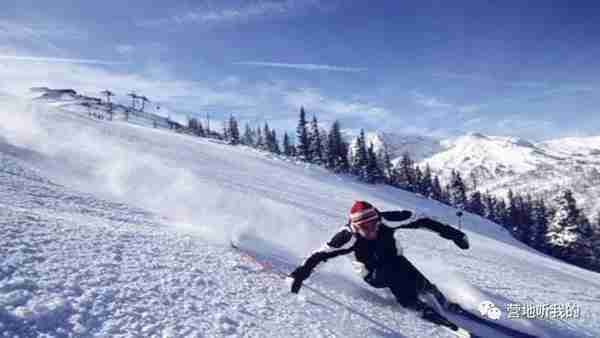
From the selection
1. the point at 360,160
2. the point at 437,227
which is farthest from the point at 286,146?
the point at 437,227

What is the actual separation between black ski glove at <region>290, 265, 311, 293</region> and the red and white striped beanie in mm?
1077

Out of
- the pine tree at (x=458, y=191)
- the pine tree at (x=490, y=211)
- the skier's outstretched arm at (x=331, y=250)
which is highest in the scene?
the skier's outstretched arm at (x=331, y=250)

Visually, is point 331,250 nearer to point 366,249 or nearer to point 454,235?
→ point 366,249

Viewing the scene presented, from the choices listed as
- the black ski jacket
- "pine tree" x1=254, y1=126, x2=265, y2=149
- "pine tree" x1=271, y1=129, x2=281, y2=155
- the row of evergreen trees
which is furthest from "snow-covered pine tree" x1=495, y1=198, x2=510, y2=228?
the black ski jacket

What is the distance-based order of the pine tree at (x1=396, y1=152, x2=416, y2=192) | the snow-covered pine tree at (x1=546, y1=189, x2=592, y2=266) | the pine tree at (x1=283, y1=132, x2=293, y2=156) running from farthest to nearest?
the pine tree at (x1=283, y1=132, x2=293, y2=156), the pine tree at (x1=396, y1=152, x2=416, y2=192), the snow-covered pine tree at (x1=546, y1=189, x2=592, y2=266)

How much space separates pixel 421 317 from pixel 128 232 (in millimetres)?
Answer: 5304

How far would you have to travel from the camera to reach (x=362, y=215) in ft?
18.7

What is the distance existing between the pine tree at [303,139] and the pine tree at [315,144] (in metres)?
0.82

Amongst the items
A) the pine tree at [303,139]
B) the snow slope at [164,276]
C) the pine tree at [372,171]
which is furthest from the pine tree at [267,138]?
the snow slope at [164,276]

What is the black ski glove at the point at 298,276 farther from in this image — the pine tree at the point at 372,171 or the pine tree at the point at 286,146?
the pine tree at the point at 286,146

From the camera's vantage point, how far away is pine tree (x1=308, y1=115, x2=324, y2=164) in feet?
233

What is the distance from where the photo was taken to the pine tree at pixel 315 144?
233ft

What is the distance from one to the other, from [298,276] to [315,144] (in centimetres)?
6728

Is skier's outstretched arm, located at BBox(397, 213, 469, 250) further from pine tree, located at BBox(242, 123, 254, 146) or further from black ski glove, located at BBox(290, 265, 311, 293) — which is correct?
pine tree, located at BBox(242, 123, 254, 146)
